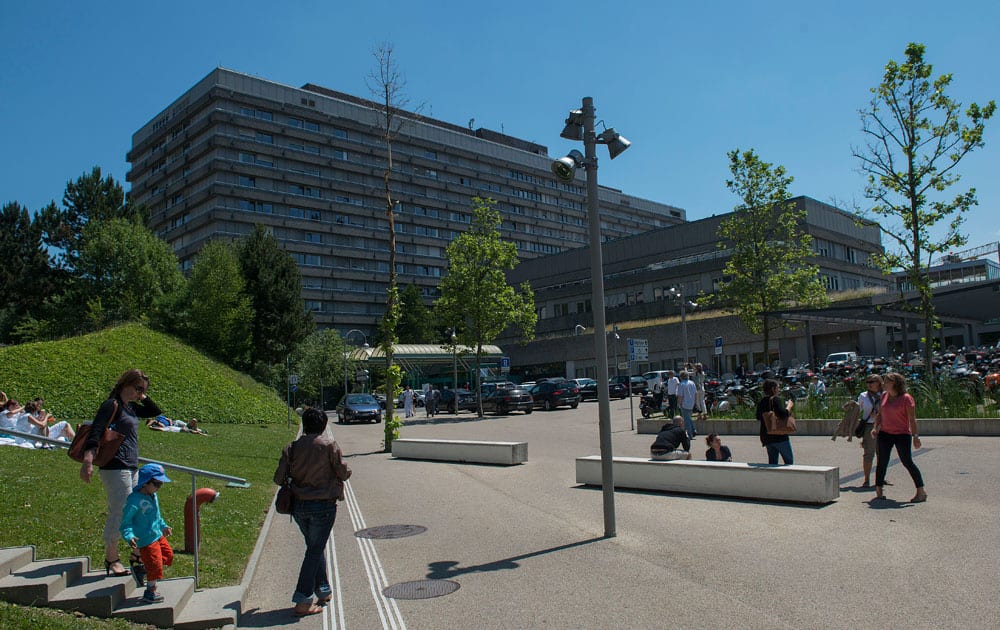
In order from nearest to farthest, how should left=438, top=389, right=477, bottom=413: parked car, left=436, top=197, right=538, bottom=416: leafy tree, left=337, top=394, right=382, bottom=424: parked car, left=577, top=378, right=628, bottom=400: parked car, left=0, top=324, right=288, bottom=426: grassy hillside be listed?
left=0, top=324, right=288, bottom=426: grassy hillside < left=436, top=197, right=538, bottom=416: leafy tree < left=337, top=394, right=382, bottom=424: parked car < left=577, top=378, right=628, bottom=400: parked car < left=438, top=389, right=477, bottom=413: parked car

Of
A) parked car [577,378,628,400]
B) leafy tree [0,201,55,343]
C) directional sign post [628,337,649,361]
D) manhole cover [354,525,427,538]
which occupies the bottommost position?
manhole cover [354,525,427,538]

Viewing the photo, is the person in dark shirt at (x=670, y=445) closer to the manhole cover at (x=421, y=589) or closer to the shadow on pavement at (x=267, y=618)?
the manhole cover at (x=421, y=589)

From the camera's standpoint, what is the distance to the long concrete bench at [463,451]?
15.9 m

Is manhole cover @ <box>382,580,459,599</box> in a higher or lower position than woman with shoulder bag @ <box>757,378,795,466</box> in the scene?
lower

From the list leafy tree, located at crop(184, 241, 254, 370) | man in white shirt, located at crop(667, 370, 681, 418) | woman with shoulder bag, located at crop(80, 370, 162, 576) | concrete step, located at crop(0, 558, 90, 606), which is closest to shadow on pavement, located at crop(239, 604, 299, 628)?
woman with shoulder bag, located at crop(80, 370, 162, 576)

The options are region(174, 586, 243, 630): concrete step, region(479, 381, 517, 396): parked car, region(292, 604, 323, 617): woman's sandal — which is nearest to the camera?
region(174, 586, 243, 630): concrete step

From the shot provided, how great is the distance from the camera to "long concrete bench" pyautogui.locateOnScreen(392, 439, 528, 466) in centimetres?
1594

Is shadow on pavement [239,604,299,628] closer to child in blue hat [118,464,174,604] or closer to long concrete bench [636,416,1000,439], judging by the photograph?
child in blue hat [118,464,174,604]

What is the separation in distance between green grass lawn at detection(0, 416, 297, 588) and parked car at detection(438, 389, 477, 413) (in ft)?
90.5

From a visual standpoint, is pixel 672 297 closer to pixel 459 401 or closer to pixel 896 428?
pixel 459 401

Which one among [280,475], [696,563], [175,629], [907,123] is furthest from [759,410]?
[907,123]

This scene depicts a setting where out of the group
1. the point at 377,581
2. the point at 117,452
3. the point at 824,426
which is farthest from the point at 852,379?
the point at 117,452

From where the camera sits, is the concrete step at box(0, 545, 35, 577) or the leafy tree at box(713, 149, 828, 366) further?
the leafy tree at box(713, 149, 828, 366)

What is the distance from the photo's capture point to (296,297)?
49.1 meters
